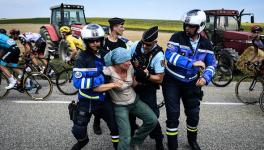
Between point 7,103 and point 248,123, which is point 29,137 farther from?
point 248,123

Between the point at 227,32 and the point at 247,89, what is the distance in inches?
203

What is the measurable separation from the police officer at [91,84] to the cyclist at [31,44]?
612cm

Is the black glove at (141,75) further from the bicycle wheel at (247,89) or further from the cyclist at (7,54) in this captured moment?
the cyclist at (7,54)

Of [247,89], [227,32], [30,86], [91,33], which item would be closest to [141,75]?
[91,33]

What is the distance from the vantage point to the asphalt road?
5652 mm

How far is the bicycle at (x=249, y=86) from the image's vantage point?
8.49 metres

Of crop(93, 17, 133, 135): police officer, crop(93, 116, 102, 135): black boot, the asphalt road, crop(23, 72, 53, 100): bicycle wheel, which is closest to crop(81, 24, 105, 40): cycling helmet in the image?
crop(93, 17, 133, 135): police officer

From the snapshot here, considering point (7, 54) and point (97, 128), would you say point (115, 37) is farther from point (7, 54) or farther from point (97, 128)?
point (7, 54)

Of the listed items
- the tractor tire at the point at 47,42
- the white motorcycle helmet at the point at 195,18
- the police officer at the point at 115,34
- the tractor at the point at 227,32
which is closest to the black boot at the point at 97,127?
the police officer at the point at 115,34

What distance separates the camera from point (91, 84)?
4230mm

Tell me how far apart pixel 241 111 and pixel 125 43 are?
11.4 feet

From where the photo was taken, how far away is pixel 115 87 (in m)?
4.32

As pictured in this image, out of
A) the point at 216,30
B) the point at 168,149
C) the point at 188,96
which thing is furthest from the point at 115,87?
the point at 216,30

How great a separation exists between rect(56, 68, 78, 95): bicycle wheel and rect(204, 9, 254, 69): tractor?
19.5ft
